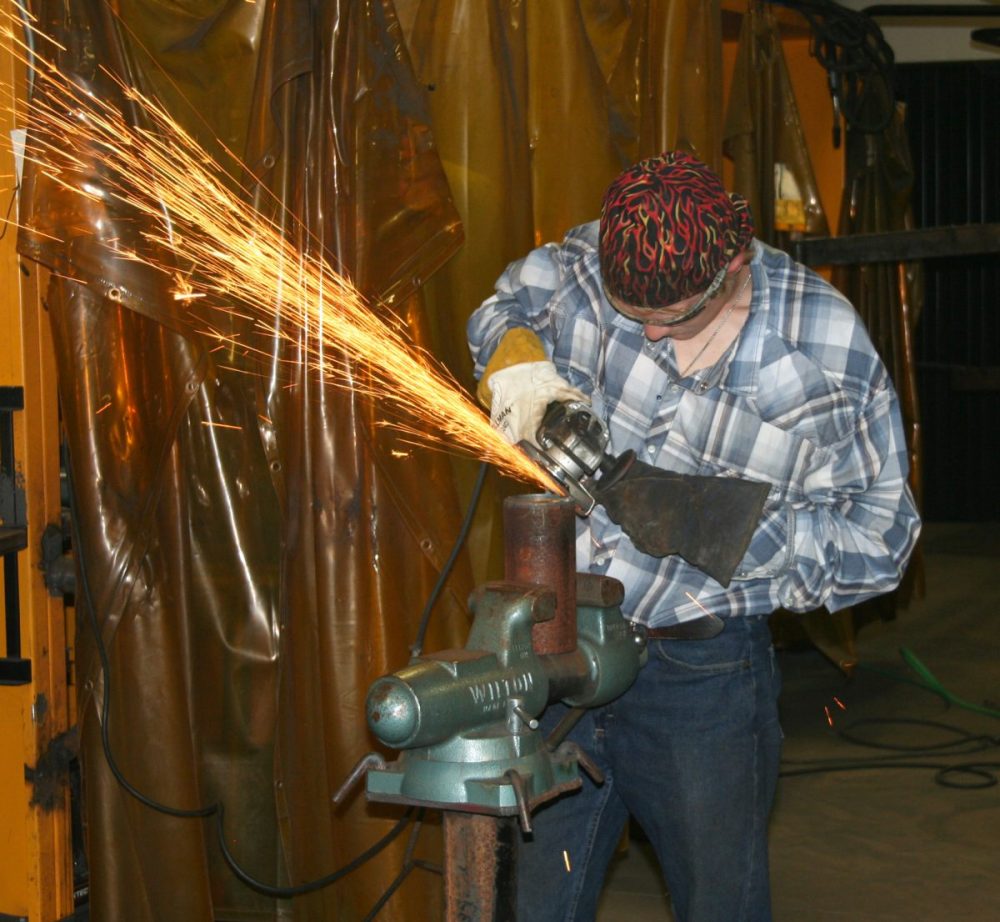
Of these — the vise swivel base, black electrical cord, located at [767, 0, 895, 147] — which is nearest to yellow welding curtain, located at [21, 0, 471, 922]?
the vise swivel base

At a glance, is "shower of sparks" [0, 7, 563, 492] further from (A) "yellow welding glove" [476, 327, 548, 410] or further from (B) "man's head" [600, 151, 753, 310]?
(B) "man's head" [600, 151, 753, 310]

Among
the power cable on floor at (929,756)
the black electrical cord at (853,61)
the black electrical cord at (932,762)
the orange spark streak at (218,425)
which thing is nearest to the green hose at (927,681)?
the power cable on floor at (929,756)

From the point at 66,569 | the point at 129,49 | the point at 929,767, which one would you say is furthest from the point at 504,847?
the point at 929,767

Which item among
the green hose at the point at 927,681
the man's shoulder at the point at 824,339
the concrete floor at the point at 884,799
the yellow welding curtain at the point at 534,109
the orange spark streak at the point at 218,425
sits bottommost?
the concrete floor at the point at 884,799

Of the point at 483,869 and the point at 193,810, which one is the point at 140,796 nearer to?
the point at 193,810

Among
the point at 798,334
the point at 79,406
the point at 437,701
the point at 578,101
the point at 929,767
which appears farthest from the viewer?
the point at 929,767

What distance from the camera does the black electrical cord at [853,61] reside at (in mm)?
5117

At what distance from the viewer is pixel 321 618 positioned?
2.88 meters

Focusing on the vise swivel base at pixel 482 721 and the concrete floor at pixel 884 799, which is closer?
the vise swivel base at pixel 482 721

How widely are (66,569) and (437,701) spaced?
154 centimetres

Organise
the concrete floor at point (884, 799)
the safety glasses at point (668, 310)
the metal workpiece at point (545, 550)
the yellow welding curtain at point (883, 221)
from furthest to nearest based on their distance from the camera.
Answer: the yellow welding curtain at point (883, 221) < the concrete floor at point (884, 799) < the safety glasses at point (668, 310) < the metal workpiece at point (545, 550)

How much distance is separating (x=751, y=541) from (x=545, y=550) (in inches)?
17.1

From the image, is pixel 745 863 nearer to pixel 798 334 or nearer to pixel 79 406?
pixel 798 334

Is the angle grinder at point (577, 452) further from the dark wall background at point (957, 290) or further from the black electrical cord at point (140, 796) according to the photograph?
the dark wall background at point (957, 290)
